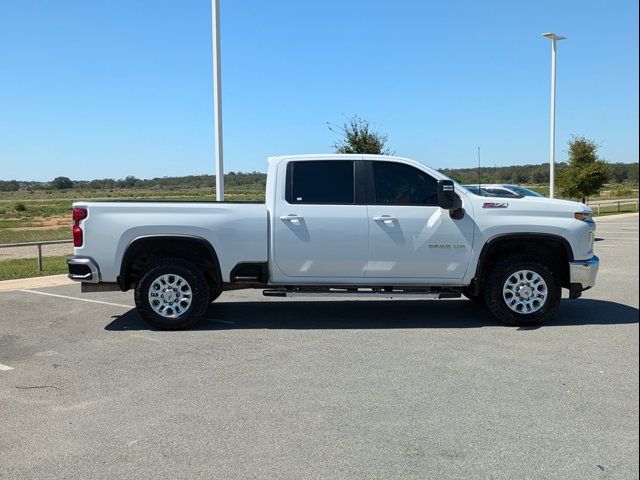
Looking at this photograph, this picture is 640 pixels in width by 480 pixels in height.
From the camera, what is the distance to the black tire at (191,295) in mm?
6984

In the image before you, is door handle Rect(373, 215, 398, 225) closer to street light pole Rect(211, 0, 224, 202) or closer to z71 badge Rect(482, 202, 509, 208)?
z71 badge Rect(482, 202, 509, 208)

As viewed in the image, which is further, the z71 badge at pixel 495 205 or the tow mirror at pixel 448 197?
the z71 badge at pixel 495 205

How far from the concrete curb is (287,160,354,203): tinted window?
5.94 metres

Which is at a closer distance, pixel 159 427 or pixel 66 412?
pixel 159 427

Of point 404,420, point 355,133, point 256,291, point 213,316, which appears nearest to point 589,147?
point 355,133

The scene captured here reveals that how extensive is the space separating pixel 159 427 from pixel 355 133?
15.2 metres

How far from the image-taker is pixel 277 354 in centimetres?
603

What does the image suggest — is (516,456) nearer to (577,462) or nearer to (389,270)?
(577,462)

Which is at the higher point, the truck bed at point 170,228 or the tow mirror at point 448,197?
the tow mirror at point 448,197

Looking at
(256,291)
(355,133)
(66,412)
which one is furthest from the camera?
(355,133)

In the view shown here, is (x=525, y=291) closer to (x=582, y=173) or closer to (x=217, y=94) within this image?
(x=217, y=94)

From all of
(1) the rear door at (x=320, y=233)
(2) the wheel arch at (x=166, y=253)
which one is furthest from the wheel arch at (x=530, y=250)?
(2) the wheel arch at (x=166, y=253)

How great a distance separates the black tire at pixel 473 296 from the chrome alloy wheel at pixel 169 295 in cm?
358

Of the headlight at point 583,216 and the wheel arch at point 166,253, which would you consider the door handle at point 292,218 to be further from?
the headlight at point 583,216
